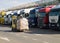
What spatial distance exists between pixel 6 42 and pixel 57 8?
40.5 ft

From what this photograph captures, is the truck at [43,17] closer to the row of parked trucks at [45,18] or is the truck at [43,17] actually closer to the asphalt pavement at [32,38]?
the row of parked trucks at [45,18]

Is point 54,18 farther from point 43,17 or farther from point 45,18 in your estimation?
point 43,17

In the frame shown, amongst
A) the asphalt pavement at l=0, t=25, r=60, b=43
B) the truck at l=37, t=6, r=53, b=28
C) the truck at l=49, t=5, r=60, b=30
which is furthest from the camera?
the truck at l=37, t=6, r=53, b=28

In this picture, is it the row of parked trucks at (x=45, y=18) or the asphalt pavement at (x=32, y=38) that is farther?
the row of parked trucks at (x=45, y=18)

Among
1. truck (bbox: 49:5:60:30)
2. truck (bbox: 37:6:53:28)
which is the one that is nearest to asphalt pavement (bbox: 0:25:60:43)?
truck (bbox: 49:5:60:30)

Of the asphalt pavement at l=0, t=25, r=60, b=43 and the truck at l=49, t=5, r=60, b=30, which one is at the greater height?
the truck at l=49, t=5, r=60, b=30

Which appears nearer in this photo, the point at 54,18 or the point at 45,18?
the point at 54,18

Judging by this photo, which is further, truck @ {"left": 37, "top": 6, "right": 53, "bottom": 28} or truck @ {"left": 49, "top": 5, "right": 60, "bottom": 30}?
truck @ {"left": 37, "top": 6, "right": 53, "bottom": 28}

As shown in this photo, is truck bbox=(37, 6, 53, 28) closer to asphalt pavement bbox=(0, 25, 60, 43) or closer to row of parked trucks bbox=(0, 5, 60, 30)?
row of parked trucks bbox=(0, 5, 60, 30)

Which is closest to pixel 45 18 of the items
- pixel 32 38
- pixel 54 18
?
pixel 54 18

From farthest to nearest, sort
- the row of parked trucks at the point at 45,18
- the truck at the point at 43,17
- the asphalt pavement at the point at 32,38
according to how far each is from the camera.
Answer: the truck at the point at 43,17 < the row of parked trucks at the point at 45,18 < the asphalt pavement at the point at 32,38

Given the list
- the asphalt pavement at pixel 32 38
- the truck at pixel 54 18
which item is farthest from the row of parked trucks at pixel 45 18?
the asphalt pavement at pixel 32 38

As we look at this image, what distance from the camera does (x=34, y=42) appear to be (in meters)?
17.5

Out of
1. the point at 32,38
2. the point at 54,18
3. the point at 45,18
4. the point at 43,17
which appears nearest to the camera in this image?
the point at 32,38
